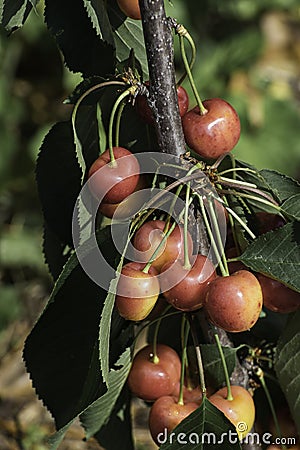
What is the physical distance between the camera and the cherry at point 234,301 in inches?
30.6

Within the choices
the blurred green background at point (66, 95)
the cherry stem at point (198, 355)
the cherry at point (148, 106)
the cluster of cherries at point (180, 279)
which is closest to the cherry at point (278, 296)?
the cluster of cherries at point (180, 279)

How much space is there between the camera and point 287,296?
2.78 feet

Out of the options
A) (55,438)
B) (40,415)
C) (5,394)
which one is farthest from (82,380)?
(5,394)

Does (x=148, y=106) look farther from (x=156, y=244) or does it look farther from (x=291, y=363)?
(x=291, y=363)

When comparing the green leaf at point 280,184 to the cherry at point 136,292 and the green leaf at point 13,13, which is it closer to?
the cherry at point 136,292

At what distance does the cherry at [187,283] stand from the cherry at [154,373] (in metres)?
0.13

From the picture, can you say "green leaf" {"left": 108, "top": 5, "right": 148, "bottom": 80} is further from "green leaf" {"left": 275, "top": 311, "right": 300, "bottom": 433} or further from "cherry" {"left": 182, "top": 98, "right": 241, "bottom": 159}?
"green leaf" {"left": 275, "top": 311, "right": 300, "bottom": 433}

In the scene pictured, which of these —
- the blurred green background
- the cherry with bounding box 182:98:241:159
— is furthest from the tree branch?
→ the blurred green background

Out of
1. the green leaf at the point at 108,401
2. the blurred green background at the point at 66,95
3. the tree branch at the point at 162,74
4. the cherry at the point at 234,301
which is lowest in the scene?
the blurred green background at the point at 66,95

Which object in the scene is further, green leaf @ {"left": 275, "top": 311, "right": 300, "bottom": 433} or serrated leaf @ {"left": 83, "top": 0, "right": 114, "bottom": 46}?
green leaf @ {"left": 275, "top": 311, "right": 300, "bottom": 433}

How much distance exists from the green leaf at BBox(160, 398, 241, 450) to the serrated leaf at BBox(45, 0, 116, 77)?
40 cm

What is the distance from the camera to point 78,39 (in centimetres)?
89

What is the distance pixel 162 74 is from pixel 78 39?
122 millimetres

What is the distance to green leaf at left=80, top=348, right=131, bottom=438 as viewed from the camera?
0.94 m
